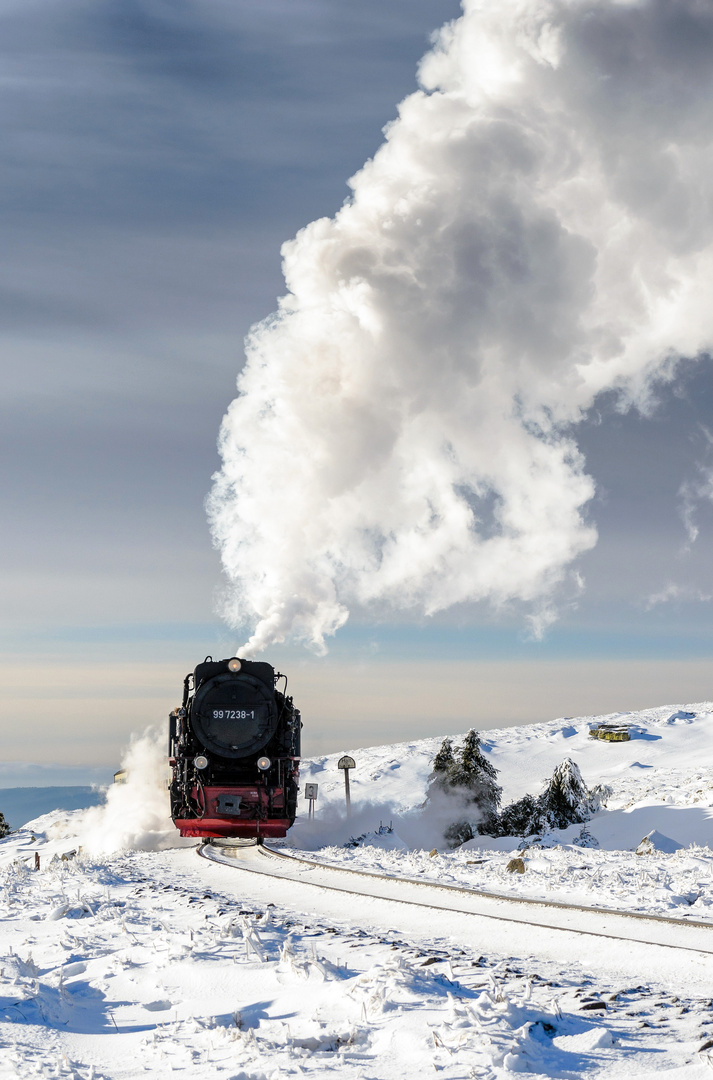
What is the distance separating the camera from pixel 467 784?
37.8 m

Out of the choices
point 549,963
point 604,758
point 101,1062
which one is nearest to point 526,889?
point 549,963

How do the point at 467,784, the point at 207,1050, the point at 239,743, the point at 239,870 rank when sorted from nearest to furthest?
1. the point at 207,1050
2. the point at 239,870
3. the point at 239,743
4. the point at 467,784

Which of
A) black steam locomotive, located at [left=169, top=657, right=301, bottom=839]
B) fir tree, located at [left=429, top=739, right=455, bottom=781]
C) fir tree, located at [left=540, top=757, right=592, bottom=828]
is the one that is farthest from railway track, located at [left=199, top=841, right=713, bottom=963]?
fir tree, located at [left=429, top=739, right=455, bottom=781]

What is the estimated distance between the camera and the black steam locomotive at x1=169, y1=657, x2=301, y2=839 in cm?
2108

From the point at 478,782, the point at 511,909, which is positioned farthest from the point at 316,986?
the point at 478,782

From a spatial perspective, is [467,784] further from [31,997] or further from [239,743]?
[31,997]

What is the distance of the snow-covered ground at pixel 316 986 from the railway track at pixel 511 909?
57 cm

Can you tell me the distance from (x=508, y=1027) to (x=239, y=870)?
12.3m

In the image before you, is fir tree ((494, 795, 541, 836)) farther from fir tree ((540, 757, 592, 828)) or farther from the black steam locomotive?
the black steam locomotive

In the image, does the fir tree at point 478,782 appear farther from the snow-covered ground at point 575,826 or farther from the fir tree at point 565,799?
the fir tree at point 565,799

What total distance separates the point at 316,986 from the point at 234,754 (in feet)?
49.3

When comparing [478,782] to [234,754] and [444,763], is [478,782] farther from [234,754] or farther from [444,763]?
[234,754]

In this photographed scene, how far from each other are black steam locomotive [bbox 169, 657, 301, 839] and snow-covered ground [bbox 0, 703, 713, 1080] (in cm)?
429

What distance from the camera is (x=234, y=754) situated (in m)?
21.4
